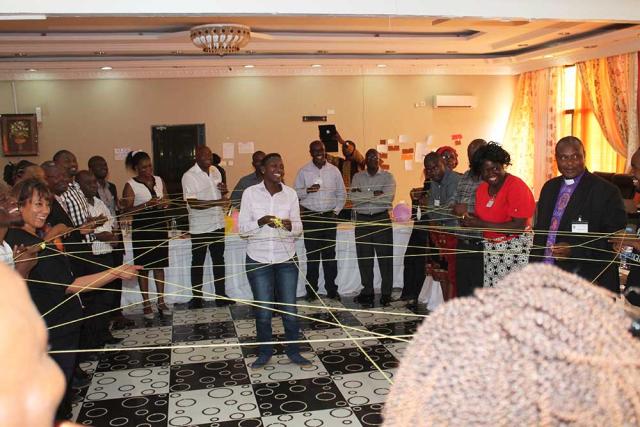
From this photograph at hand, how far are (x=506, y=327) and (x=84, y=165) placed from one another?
30.9 ft

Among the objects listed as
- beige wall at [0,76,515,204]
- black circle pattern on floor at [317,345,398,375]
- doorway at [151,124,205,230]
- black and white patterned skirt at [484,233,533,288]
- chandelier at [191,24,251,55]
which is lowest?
black circle pattern on floor at [317,345,398,375]

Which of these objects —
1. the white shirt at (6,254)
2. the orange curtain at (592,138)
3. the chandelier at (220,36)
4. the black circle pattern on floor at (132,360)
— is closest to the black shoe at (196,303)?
the black circle pattern on floor at (132,360)

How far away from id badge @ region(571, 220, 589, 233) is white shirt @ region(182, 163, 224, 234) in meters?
3.48

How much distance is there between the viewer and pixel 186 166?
368 inches

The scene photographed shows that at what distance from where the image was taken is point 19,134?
29.2ft

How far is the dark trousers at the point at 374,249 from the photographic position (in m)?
5.97

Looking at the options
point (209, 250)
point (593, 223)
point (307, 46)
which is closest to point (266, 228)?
point (209, 250)

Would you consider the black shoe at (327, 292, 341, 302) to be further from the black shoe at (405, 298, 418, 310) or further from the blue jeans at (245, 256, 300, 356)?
the blue jeans at (245, 256, 300, 356)

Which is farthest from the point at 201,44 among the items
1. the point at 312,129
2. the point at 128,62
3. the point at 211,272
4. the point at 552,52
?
the point at 552,52

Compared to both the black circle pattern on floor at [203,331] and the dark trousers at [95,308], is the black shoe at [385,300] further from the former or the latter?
the dark trousers at [95,308]

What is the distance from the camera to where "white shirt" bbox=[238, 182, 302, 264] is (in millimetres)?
4285

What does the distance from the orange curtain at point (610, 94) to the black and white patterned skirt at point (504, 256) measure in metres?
5.29

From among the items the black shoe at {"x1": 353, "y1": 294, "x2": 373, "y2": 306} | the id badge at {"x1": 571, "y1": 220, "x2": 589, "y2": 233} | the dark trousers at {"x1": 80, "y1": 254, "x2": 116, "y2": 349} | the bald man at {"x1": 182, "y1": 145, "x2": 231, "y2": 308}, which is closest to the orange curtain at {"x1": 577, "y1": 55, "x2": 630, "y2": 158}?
the black shoe at {"x1": 353, "y1": 294, "x2": 373, "y2": 306}

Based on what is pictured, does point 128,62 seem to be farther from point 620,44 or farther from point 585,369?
point 585,369
